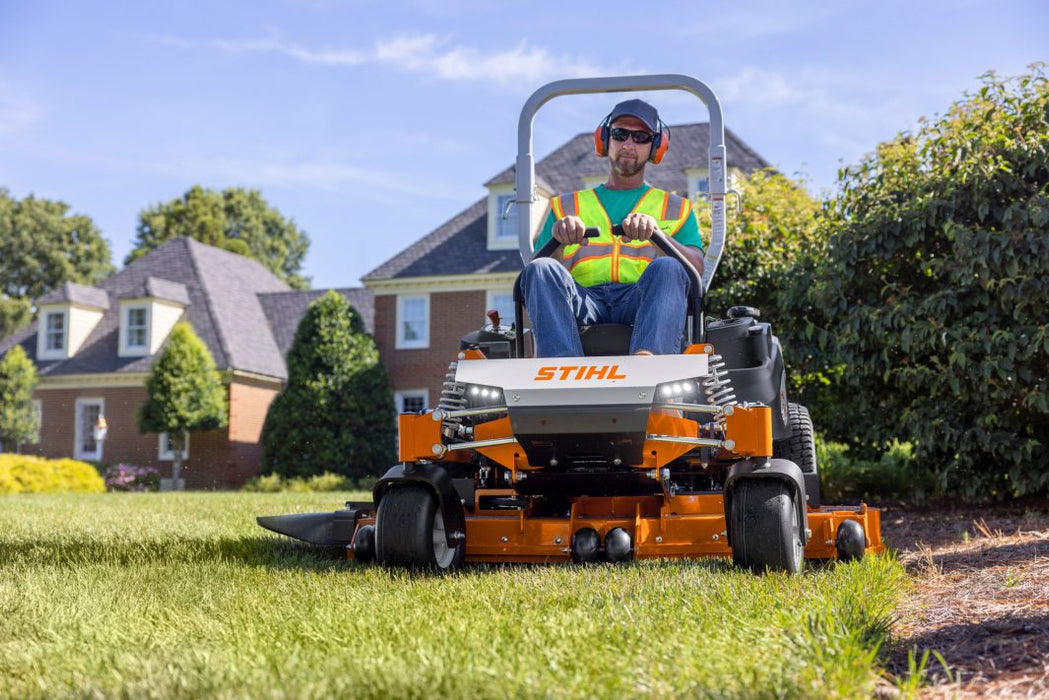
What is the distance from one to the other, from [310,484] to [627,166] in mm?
17981

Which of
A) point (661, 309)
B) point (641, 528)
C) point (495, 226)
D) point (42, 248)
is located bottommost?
point (641, 528)

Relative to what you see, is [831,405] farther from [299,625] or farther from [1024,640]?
[299,625]

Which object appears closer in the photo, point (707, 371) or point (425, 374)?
point (707, 371)

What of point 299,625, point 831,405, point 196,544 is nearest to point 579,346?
point 299,625

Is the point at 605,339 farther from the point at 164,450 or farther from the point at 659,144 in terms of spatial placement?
the point at 164,450

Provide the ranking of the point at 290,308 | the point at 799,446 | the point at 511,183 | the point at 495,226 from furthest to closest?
the point at 290,308
the point at 495,226
the point at 511,183
the point at 799,446

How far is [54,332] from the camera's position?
1176 inches

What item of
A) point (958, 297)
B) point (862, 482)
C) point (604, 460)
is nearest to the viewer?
point (604, 460)

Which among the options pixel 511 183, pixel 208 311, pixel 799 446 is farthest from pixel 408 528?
pixel 208 311

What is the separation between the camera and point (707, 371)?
13.9ft

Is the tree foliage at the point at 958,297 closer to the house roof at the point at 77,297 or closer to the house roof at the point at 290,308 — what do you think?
the house roof at the point at 290,308

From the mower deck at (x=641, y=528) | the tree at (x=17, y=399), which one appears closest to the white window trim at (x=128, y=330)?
the tree at (x=17, y=399)

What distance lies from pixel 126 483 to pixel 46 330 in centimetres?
715

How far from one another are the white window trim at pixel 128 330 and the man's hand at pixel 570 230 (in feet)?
83.9
